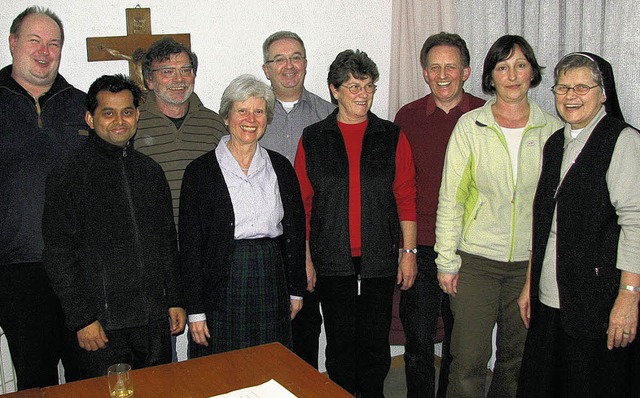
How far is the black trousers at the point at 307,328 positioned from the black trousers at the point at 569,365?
957mm

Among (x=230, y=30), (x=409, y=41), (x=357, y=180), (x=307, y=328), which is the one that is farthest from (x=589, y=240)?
(x=230, y=30)

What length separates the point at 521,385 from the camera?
7.29 ft

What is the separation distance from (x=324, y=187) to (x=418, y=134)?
0.52 m

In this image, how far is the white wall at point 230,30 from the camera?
2.94 metres

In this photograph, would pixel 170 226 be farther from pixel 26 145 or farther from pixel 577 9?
pixel 577 9

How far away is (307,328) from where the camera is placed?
280 centimetres

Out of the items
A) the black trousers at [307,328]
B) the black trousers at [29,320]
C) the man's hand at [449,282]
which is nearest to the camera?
the black trousers at [29,320]

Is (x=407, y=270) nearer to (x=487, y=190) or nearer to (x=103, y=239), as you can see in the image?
(x=487, y=190)

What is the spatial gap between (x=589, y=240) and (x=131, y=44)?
2.24 meters

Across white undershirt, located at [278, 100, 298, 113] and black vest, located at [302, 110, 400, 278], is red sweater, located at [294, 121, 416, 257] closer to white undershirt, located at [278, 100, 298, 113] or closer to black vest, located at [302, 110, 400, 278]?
black vest, located at [302, 110, 400, 278]

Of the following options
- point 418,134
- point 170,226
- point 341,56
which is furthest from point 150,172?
point 418,134

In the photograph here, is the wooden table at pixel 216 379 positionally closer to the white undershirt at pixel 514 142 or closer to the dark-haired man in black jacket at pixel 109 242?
the dark-haired man in black jacket at pixel 109 242

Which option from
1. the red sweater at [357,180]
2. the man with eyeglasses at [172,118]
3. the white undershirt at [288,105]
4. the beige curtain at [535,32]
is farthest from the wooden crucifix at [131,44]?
the beige curtain at [535,32]

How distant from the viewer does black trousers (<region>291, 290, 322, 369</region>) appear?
277 centimetres
